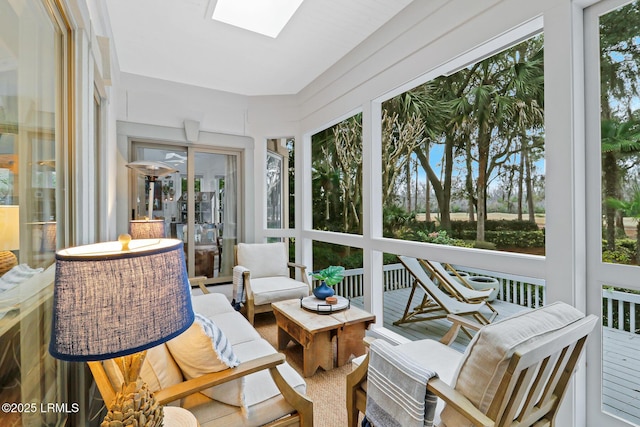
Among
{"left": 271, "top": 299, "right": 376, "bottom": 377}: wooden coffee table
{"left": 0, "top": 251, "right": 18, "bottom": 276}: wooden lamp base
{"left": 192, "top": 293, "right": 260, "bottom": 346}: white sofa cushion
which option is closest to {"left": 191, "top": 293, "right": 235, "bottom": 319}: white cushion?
{"left": 192, "top": 293, "right": 260, "bottom": 346}: white sofa cushion

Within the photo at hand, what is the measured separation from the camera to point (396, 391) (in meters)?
1.38

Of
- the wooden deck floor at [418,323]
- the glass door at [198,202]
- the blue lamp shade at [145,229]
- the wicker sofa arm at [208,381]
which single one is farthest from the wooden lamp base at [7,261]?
the glass door at [198,202]

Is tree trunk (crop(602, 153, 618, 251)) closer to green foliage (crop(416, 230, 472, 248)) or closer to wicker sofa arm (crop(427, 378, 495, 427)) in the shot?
green foliage (crop(416, 230, 472, 248))

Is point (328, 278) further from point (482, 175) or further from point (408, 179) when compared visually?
point (482, 175)

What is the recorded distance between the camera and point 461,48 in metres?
2.19

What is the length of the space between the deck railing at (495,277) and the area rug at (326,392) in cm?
111

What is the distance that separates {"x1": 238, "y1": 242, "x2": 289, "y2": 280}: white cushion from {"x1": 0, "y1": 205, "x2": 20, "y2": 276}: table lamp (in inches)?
121

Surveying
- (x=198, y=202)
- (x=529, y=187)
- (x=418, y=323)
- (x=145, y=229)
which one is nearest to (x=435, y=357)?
(x=529, y=187)

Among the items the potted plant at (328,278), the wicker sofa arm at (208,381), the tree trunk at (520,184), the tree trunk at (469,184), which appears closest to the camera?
the wicker sofa arm at (208,381)

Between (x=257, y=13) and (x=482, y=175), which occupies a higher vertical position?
(x=257, y=13)

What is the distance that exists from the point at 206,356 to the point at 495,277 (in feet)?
9.09

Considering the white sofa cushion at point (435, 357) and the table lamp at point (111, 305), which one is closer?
the table lamp at point (111, 305)

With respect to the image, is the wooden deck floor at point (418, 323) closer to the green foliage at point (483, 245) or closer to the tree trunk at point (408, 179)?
the green foliage at point (483, 245)

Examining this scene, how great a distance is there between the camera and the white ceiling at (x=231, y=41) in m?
2.57
